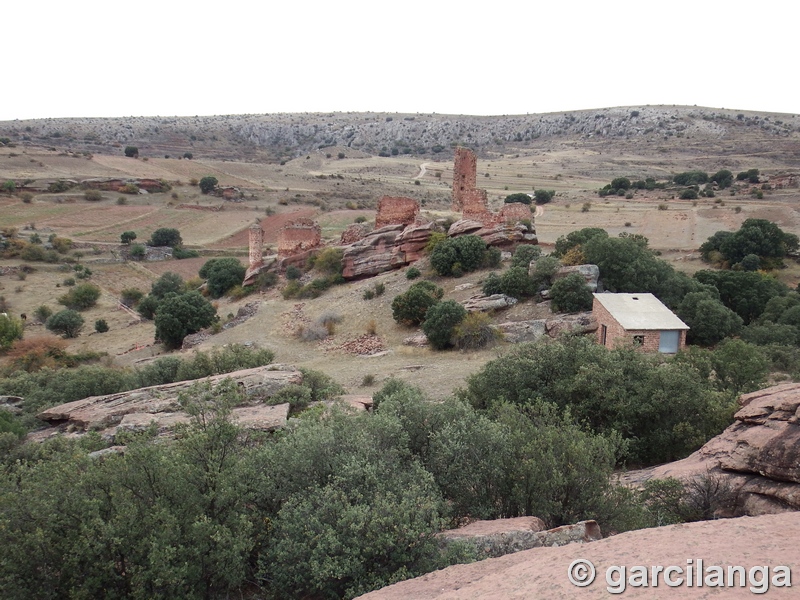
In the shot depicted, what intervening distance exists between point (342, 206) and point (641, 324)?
43658mm

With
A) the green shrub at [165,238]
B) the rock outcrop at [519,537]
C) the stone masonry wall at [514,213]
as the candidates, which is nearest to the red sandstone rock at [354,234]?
the stone masonry wall at [514,213]

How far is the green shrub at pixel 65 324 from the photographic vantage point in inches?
1135

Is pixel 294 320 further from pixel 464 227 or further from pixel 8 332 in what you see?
pixel 8 332

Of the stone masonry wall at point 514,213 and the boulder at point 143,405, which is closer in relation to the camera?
the boulder at point 143,405

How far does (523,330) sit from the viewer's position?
1942cm

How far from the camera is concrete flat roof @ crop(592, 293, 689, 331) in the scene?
16719mm

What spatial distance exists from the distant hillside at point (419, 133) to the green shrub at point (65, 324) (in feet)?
220

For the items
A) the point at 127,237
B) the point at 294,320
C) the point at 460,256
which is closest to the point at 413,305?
the point at 460,256

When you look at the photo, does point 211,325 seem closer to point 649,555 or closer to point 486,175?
point 649,555

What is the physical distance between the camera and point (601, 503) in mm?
6391

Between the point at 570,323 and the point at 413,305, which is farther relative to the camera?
the point at 413,305

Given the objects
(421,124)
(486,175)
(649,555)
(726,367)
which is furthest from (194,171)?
(649,555)

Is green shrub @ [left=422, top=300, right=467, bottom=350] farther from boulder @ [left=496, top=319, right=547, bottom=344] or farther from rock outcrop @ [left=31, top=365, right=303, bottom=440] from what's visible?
rock outcrop @ [left=31, top=365, right=303, bottom=440]

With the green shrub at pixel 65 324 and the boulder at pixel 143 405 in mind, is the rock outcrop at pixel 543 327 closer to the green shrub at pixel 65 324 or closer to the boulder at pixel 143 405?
the boulder at pixel 143 405
